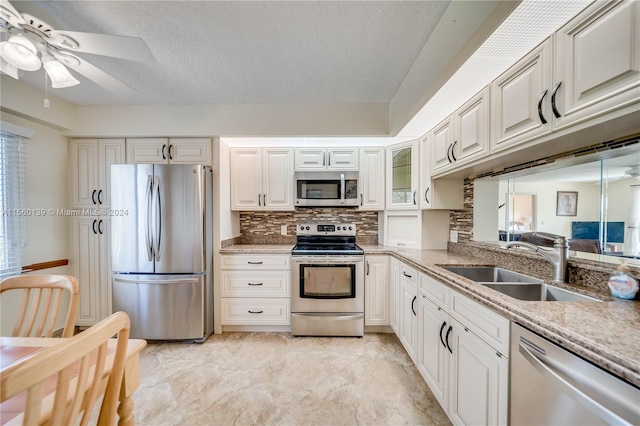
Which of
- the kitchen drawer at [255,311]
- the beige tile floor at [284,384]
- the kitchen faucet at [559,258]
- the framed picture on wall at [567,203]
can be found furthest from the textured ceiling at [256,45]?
the beige tile floor at [284,384]

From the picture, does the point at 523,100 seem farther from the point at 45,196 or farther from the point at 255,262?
the point at 45,196

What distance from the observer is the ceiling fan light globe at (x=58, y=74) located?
4.26 ft

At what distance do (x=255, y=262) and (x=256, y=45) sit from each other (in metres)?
1.97

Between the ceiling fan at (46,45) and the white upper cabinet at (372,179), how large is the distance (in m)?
2.18

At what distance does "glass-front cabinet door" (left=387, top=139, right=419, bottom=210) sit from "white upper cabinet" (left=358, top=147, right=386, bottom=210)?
0.08 metres

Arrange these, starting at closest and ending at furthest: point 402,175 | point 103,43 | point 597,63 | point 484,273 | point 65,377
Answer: point 65,377, point 597,63, point 103,43, point 484,273, point 402,175

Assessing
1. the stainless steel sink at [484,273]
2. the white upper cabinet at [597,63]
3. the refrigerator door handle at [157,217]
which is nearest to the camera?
the white upper cabinet at [597,63]

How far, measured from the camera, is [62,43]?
3.96ft

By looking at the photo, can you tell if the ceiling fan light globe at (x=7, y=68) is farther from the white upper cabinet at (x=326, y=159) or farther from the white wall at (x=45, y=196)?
the white upper cabinet at (x=326, y=159)

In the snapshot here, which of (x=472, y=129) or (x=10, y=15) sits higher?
(x=10, y=15)

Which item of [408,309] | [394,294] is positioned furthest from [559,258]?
[394,294]

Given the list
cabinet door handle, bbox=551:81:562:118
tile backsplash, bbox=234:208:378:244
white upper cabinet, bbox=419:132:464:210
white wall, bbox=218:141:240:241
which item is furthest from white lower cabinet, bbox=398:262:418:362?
white wall, bbox=218:141:240:241

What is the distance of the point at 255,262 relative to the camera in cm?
258

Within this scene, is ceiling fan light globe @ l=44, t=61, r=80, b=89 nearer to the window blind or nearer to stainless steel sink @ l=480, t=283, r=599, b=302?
the window blind
